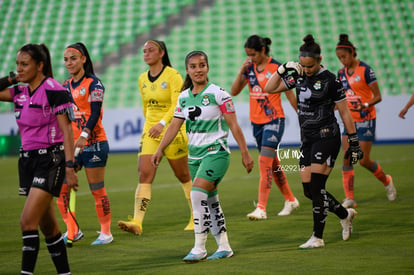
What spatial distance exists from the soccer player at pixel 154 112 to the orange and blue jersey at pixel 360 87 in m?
3.51

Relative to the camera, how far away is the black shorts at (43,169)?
607cm

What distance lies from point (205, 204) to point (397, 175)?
9213 mm

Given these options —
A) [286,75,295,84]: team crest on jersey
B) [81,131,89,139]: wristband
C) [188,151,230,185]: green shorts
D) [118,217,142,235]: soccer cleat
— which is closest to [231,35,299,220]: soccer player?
[118,217,142,235]: soccer cleat

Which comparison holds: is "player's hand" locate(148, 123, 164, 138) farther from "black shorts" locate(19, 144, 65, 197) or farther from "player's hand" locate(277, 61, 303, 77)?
"black shorts" locate(19, 144, 65, 197)

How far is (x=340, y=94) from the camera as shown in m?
8.01

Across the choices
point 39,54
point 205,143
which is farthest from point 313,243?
point 39,54

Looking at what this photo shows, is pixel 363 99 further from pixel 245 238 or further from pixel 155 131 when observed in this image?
pixel 155 131

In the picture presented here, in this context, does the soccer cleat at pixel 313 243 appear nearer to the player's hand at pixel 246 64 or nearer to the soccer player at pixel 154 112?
the soccer player at pixel 154 112

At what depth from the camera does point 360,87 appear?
11766 millimetres

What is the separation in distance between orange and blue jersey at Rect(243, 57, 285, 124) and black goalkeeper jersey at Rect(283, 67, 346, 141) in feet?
8.82

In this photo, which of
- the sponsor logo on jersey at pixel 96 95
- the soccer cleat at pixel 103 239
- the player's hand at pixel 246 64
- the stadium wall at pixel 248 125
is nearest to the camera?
the sponsor logo on jersey at pixel 96 95

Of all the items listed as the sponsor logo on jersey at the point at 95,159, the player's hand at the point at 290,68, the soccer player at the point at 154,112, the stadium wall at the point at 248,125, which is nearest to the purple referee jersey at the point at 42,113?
the sponsor logo on jersey at the point at 95,159

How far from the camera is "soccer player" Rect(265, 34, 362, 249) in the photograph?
7.98 m

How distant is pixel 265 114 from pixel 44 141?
17.5 ft
